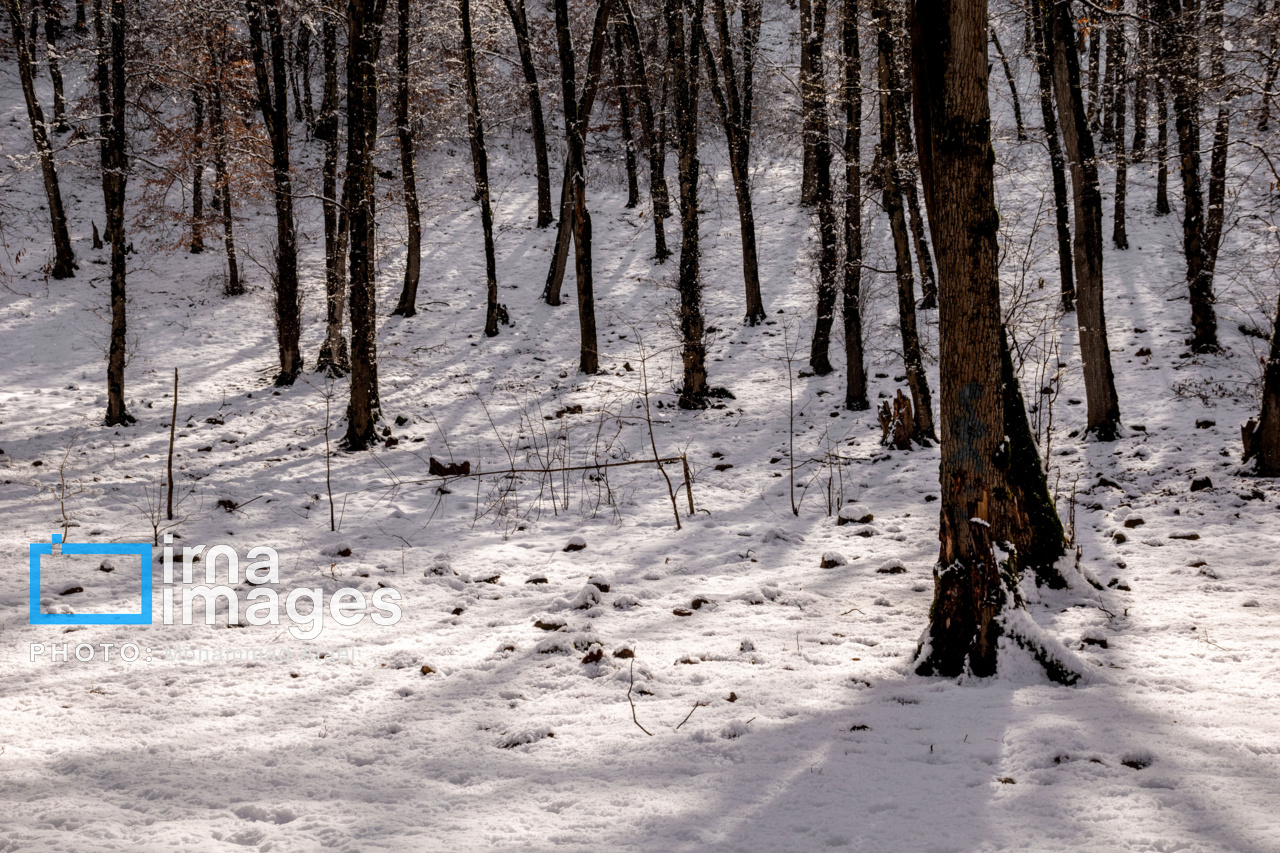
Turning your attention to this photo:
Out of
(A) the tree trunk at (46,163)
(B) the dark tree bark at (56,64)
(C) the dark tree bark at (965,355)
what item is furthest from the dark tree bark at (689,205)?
(B) the dark tree bark at (56,64)

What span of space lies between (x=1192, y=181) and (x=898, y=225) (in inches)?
219

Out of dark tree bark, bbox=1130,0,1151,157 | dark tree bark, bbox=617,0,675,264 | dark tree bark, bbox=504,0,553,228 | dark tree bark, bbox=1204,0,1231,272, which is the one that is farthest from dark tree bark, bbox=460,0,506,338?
dark tree bark, bbox=1204,0,1231,272

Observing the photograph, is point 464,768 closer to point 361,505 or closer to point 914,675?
point 914,675

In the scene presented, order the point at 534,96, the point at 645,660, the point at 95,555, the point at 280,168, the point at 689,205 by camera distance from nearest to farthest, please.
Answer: the point at 645,660 → the point at 95,555 → the point at 689,205 → the point at 280,168 → the point at 534,96

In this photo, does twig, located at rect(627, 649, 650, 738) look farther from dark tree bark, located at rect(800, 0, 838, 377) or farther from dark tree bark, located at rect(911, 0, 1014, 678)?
dark tree bark, located at rect(800, 0, 838, 377)

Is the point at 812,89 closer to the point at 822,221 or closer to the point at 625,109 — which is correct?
the point at 822,221

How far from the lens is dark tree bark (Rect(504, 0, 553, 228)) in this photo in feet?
52.7

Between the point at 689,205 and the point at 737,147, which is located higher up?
the point at 737,147

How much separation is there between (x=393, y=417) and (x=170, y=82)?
964cm

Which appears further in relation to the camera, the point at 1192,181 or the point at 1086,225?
the point at 1192,181

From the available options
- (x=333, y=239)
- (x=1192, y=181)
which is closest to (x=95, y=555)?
(x=333, y=239)

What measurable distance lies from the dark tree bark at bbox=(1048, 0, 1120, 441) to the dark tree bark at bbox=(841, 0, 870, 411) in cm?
233

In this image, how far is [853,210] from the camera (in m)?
11.1

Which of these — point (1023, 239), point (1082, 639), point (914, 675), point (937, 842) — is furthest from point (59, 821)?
point (1023, 239)
